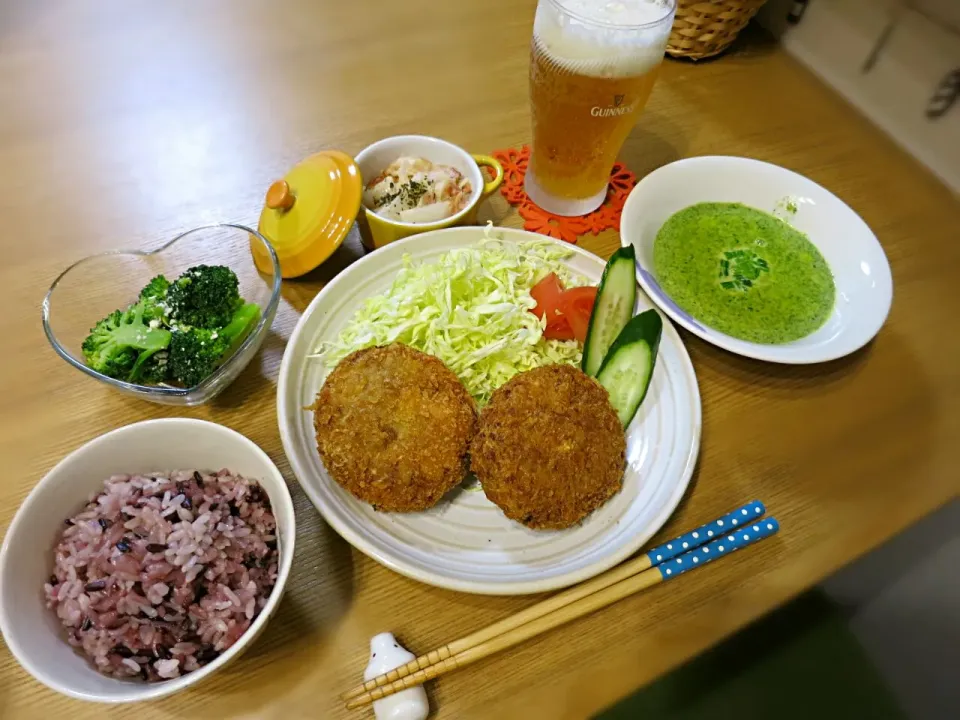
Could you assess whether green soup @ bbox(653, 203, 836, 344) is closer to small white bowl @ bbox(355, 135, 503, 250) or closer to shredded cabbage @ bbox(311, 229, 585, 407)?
shredded cabbage @ bbox(311, 229, 585, 407)

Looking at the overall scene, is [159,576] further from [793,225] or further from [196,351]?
[793,225]

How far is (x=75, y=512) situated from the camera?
4.15ft

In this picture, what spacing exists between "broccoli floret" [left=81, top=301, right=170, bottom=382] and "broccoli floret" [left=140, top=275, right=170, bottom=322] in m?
0.02

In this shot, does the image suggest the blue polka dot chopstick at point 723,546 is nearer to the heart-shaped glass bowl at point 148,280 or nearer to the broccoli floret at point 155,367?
the heart-shaped glass bowl at point 148,280

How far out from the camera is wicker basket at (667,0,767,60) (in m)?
2.68

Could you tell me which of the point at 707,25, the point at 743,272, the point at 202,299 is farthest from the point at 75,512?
the point at 707,25

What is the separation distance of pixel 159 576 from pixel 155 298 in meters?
0.81

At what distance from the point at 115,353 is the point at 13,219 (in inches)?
39.3

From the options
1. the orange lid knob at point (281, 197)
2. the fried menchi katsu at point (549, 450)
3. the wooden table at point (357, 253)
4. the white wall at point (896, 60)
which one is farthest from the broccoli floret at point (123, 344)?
the white wall at point (896, 60)

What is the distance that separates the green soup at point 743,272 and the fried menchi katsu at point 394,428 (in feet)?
2.81

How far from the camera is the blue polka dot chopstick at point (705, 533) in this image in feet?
4.79

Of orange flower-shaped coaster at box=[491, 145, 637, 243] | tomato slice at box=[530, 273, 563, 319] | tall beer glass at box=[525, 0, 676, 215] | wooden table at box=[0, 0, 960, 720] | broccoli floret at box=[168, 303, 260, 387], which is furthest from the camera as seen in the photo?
orange flower-shaped coaster at box=[491, 145, 637, 243]

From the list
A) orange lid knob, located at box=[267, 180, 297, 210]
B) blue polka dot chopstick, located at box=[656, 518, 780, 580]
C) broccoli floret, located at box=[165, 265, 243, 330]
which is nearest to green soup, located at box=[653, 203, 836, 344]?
blue polka dot chopstick, located at box=[656, 518, 780, 580]

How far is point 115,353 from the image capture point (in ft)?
5.03
